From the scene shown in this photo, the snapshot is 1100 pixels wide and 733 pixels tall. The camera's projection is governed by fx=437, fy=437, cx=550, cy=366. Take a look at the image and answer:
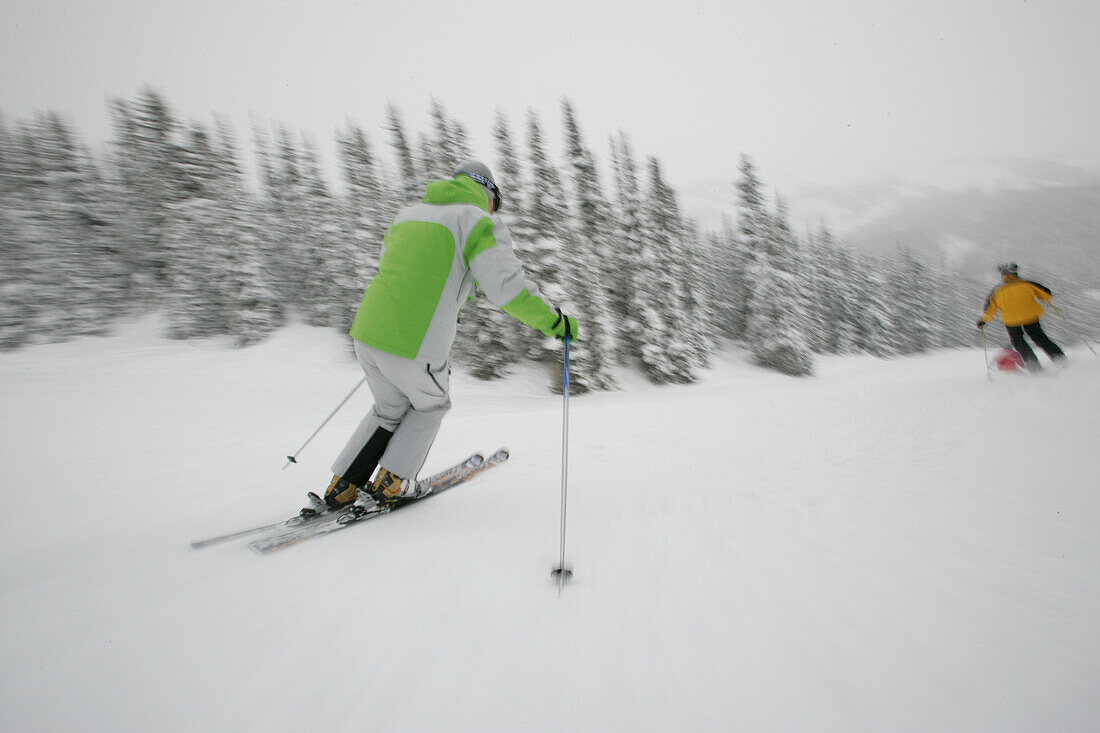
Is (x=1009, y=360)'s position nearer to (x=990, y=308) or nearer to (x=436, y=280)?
(x=990, y=308)

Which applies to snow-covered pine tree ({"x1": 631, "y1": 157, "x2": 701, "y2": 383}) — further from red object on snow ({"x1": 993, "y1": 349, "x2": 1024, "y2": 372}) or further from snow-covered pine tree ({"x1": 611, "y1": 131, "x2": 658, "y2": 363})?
red object on snow ({"x1": 993, "y1": 349, "x2": 1024, "y2": 372})

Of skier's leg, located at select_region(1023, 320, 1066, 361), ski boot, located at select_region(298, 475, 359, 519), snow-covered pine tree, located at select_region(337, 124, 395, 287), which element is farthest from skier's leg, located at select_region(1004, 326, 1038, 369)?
snow-covered pine tree, located at select_region(337, 124, 395, 287)

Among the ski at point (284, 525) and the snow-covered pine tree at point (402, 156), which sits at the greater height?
the snow-covered pine tree at point (402, 156)

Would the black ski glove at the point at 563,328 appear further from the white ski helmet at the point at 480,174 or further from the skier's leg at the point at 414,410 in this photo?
the white ski helmet at the point at 480,174

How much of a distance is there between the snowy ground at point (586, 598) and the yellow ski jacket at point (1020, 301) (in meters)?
3.59

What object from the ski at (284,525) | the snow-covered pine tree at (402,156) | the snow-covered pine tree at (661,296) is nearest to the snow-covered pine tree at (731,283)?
the snow-covered pine tree at (661,296)

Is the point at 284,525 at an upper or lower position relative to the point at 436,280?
lower

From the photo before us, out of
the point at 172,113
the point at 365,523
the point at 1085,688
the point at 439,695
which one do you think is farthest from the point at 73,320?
the point at 1085,688

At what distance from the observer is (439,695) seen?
4.47 feet

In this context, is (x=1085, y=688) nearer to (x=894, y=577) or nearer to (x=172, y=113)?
(x=894, y=577)

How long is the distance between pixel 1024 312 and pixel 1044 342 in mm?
507

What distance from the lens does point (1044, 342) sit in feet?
21.2

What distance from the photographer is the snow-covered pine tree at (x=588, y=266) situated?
54.7 feet

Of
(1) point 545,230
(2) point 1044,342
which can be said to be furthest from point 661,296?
(2) point 1044,342
